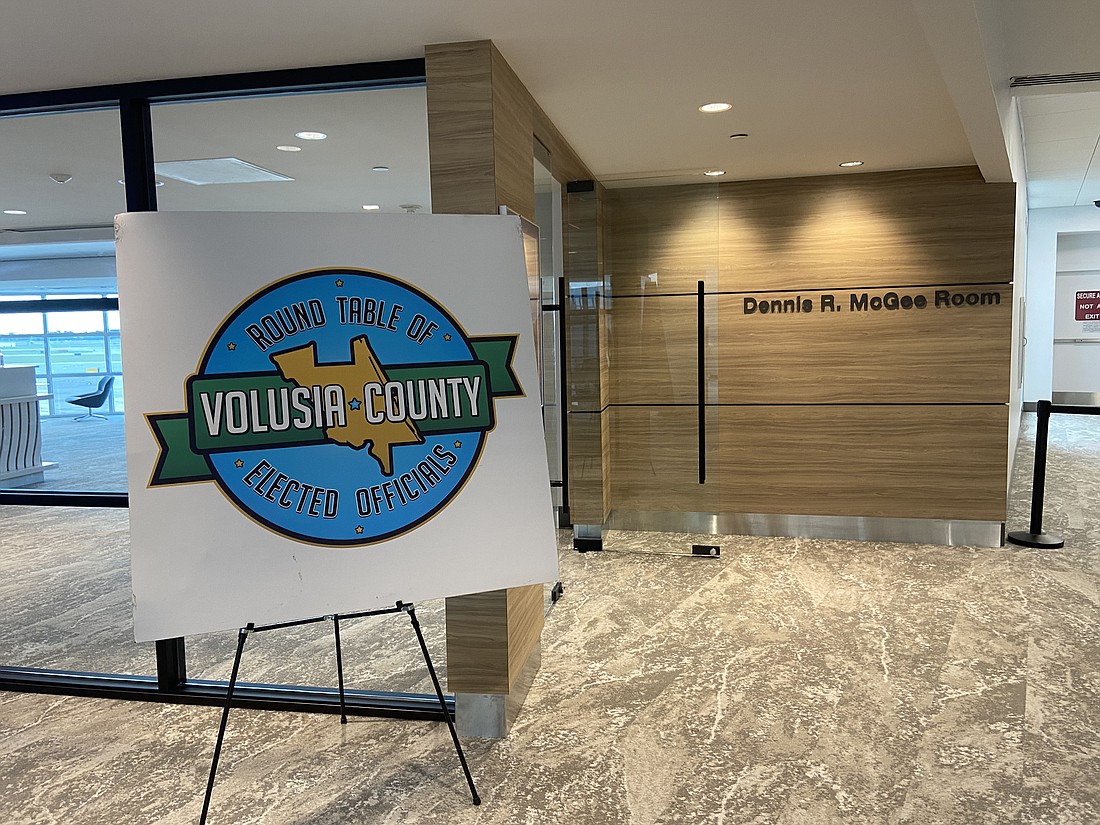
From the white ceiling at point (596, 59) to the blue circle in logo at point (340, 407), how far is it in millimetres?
931

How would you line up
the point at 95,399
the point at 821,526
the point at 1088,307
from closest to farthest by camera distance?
the point at 95,399 → the point at 821,526 → the point at 1088,307

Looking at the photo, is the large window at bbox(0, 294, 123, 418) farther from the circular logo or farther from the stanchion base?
the stanchion base

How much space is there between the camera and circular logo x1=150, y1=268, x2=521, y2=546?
2338mm

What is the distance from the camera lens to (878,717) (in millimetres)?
3250

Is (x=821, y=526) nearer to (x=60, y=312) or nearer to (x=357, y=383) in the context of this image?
(x=357, y=383)

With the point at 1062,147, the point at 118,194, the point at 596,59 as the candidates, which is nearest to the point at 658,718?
the point at 596,59

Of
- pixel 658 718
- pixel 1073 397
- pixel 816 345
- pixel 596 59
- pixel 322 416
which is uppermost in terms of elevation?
pixel 596 59

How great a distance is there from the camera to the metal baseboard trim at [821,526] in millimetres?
5602

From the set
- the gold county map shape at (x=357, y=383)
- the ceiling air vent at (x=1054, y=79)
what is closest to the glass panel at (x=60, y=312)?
the gold county map shape at (x=357, y=383)

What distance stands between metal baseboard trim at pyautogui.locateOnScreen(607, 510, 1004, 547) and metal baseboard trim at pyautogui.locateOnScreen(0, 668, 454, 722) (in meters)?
2.53

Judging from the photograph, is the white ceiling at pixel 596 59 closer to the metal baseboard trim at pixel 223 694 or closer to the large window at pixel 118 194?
the large window at pixel 118 194

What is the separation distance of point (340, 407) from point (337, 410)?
0.04ft

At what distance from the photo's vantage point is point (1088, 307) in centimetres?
1249

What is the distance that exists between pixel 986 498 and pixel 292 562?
4889mm
